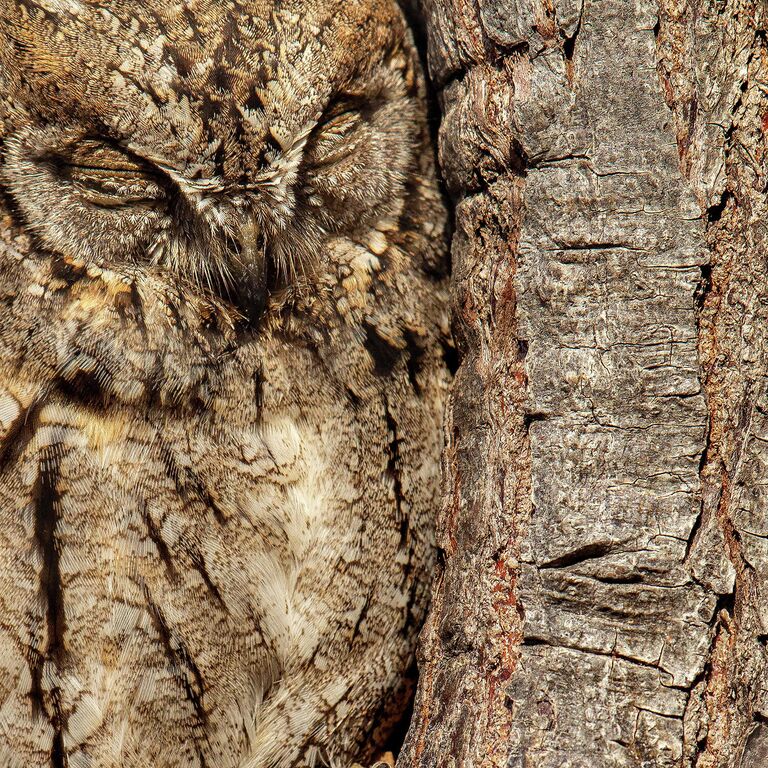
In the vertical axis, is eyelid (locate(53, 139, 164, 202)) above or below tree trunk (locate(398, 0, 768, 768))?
above

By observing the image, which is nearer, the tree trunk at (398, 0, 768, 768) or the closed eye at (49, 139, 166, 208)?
the tree trunk at (398, 0, 768, 768)

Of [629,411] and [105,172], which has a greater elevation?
[105,172]

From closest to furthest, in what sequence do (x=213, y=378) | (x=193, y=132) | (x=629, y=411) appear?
1. (x=629, y=411)
2. (x=193, y=132)
3. (x=213, y=378)

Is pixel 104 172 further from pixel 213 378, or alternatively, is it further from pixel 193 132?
pixel 213 378

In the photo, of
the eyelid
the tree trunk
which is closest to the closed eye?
the eyelid

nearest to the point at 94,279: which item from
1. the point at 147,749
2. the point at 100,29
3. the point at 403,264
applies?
the point at 100,29

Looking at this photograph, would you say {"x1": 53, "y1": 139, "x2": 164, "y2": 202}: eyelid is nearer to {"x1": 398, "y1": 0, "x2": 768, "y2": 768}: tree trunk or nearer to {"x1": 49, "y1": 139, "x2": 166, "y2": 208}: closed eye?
{"x1": 49, "y1": 139, "x2": 166, "y2": 208}: closed eye

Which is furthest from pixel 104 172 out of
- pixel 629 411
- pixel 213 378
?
pixel 629 411

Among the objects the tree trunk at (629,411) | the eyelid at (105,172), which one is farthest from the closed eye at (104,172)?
the tree trunk at (629,411)
